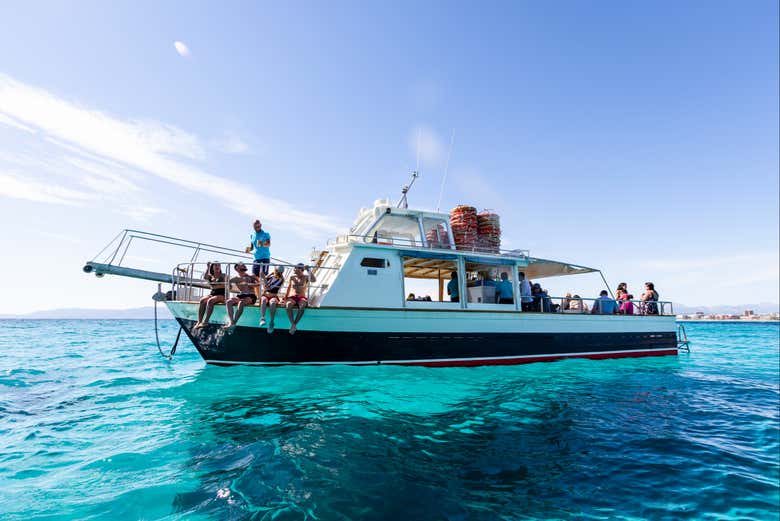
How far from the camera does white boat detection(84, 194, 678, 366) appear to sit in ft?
30.9

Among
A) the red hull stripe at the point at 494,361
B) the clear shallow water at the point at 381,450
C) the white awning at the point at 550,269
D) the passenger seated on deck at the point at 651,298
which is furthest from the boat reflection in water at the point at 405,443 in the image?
the passenger seated on deck at the point at 651,298

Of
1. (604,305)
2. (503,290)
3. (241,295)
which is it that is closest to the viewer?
(241,295)

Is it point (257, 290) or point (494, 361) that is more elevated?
point (257, 290)

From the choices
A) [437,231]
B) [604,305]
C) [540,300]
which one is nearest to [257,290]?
[437,231]

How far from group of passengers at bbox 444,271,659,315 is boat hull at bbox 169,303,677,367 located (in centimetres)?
66

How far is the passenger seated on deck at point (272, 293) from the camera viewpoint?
862 cm

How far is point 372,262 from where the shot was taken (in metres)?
10.5

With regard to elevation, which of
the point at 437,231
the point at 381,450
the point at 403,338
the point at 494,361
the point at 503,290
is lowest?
the point at 381,450

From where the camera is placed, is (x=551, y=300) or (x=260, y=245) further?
(x=551, y=300)

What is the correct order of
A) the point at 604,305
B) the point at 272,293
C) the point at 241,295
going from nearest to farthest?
the point at 241,295
the point at 272,293
the point at 604,305

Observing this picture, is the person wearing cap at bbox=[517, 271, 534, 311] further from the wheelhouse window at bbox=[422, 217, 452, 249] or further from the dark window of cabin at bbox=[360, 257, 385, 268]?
the dark window of cabin at bbox=[360, 257, 385, 268]

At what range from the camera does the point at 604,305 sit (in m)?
14.4

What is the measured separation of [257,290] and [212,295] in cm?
109

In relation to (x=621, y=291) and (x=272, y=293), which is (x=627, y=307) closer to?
(x=621, y=291)
